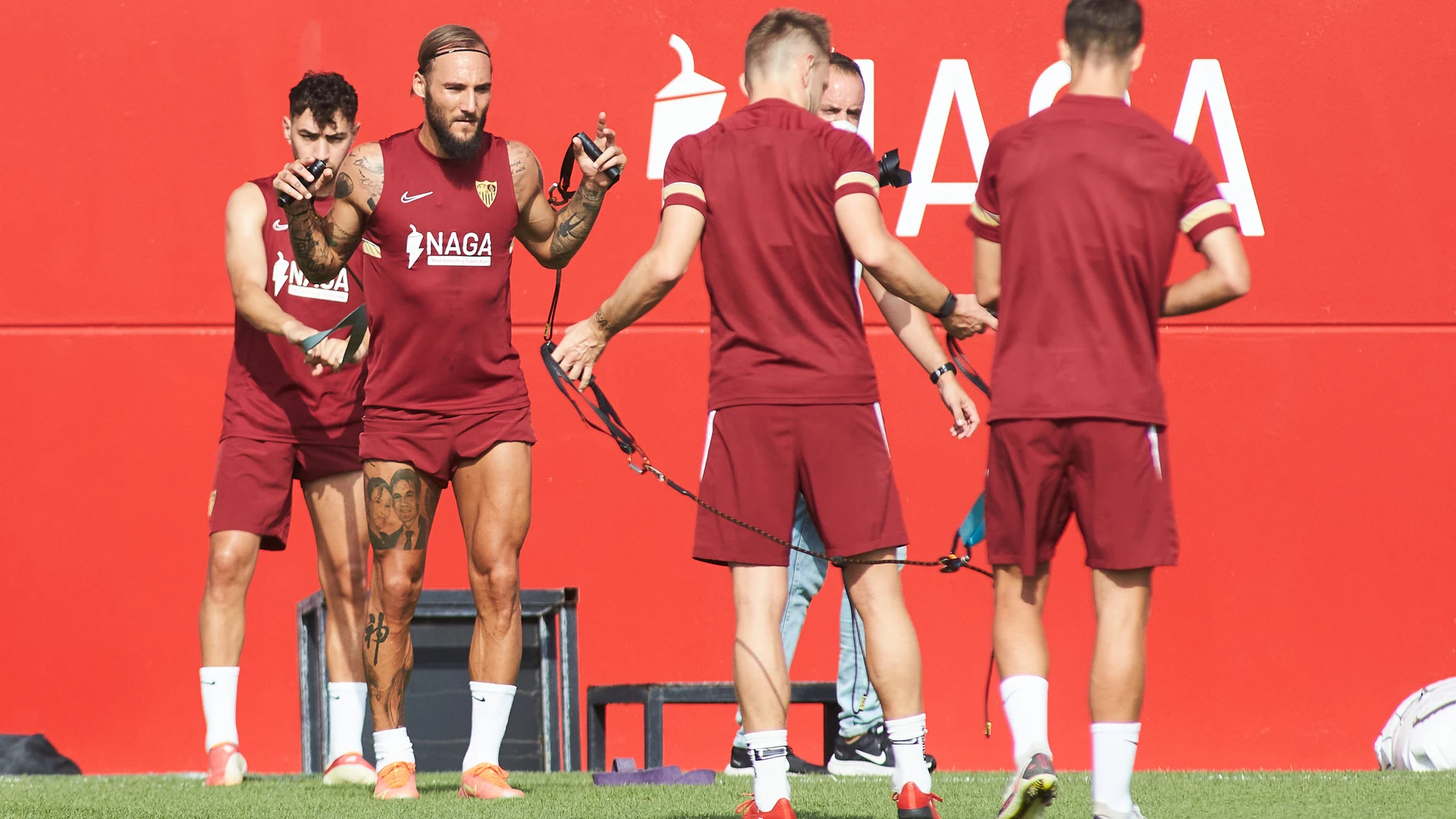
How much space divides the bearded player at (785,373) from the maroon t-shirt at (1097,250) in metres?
0.33

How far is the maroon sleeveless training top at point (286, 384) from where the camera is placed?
507cm

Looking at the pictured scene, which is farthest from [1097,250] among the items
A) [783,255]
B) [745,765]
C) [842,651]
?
[745,765]

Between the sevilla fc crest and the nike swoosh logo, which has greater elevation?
the sevilla fc crest

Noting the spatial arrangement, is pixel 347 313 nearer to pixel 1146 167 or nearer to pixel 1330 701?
pixel 1146 167

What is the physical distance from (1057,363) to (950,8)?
10.8ft

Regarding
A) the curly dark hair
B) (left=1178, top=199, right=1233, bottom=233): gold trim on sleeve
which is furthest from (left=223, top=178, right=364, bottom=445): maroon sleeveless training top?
(left=1178, top=199, right=1233, bottom=233): gold trim on sleeve

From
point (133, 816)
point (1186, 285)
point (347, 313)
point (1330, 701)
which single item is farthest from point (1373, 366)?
point (133, 816)

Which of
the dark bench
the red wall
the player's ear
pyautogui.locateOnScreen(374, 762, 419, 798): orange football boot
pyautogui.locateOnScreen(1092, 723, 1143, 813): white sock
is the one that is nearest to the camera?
pyautogui.locateOnScreen(1092, 723, 1143, 813): white sock

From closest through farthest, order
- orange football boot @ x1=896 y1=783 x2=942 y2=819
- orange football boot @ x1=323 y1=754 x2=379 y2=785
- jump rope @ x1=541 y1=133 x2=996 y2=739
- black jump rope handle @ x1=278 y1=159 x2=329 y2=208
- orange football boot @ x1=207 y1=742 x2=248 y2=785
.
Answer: orange football boot @ x1=896 y1=783 x2=942 y2=819, jump rope @ x1=541 y1=133 x2=996 y2=739, black jump rope handle @ x1=278 y1=159 x2=329 y2=208, orange football boot @ x1=323 y1=754 x2=379 y2=785, orange football boot @ x1=207 y1=742 x2=248 y2=785

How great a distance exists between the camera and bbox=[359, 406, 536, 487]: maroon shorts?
14.4ft

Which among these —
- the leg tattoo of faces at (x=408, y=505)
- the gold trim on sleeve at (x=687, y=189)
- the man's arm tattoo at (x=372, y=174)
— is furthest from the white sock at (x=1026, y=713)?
the man's arm tattoo at (x=372, y=174)

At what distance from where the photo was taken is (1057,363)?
3.20 m

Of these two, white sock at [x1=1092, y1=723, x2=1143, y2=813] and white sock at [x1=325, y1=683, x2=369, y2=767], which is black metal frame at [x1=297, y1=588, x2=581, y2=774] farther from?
white sock at [x1=1092, y1=723, x2=1143, y2=813]

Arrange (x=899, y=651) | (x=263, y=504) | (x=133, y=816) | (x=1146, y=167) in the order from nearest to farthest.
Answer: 1. (x=1146, y=167)
2. (x=899, y=651)
3. (x=133, y=816)
4. (x=263, y=504)
